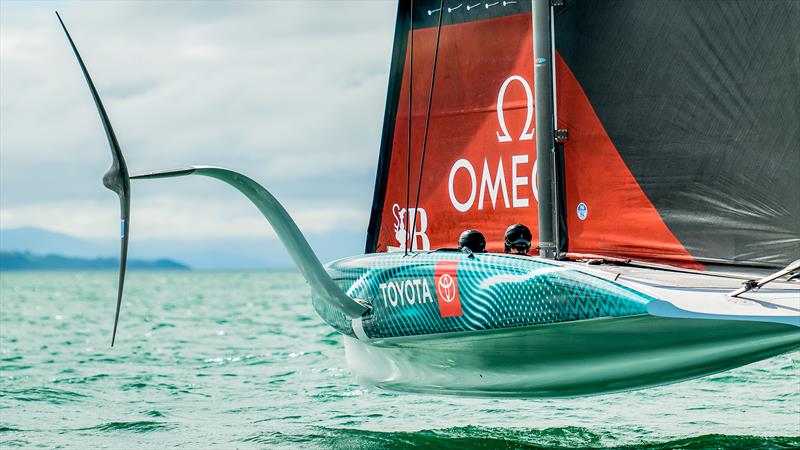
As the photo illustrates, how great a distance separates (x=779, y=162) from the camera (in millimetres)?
6277

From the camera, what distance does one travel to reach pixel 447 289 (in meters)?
6.30

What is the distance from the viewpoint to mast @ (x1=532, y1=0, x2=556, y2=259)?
7.11 meters

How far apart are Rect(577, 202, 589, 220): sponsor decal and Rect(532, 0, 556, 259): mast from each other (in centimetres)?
18

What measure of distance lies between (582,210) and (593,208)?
0.28 ft

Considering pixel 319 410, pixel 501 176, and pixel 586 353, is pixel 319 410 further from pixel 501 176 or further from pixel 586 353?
pixel 586 353

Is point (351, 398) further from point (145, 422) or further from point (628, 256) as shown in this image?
point (628, 256)

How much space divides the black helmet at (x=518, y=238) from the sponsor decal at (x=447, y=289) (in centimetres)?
82

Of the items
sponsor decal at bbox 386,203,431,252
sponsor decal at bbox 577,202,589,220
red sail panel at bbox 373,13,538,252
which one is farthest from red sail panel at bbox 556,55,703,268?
sponsor decal at bbox 386,203,431,252

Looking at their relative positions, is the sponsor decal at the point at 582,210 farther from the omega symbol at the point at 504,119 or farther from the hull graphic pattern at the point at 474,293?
the hull graphic pattern at the point at 474,293

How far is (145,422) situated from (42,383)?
332cm

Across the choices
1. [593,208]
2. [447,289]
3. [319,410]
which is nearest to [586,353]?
[447,289]

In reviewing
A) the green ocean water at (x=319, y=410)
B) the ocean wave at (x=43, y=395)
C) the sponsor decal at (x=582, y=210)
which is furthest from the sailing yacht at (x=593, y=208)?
the ocean wave at (x=43, y=395)

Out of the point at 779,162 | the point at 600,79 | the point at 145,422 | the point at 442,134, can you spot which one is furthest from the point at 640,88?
the point at 145,422

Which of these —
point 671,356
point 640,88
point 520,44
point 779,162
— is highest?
point 520,44
